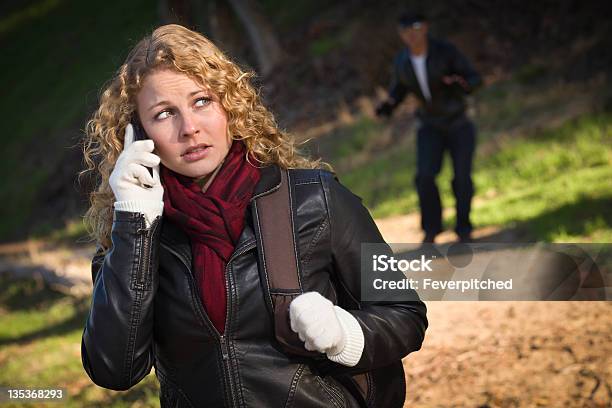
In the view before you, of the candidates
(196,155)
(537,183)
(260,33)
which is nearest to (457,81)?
(537,183)

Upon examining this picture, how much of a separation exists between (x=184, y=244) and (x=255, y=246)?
0.84ft

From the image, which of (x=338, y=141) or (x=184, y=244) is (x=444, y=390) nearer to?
(x=184, y=244)

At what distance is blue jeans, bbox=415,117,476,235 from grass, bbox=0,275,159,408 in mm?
3351

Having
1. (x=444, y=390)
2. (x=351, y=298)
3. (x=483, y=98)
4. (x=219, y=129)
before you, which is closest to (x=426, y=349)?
(x=444, y=390)

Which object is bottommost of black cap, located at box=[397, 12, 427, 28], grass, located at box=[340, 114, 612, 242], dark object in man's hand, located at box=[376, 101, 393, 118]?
grass, located at box=[340, 114, 612, 242]

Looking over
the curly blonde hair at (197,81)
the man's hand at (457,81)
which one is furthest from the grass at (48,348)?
the man's hand at (457,81)

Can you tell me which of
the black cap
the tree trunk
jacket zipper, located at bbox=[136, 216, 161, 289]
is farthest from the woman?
the tree trunk

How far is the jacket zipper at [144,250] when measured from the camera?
2406 millimetres

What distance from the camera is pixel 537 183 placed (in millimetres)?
9273

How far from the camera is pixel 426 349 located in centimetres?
511

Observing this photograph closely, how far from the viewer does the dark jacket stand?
24.1 feet

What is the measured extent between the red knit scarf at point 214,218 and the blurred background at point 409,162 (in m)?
0.78

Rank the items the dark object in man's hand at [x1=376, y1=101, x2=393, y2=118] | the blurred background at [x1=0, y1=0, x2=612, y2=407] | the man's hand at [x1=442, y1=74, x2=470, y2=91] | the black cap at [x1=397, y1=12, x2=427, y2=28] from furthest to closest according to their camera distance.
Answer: the dark object in man's hand at [x1=376, y1=101, x2=393, y2=118]
the man's hand at [x1=442, y1=74, x2=470, y2=91]
the black cap at [x1=397, y1=12, x2=427, y2=28]
the blurred background at [x1=0, y1=0, x2=612, y2=407]

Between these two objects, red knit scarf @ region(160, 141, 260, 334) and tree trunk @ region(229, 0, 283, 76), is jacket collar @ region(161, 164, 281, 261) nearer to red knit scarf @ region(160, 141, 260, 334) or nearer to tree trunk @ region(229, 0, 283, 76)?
red knit scarf @ region(160, 141, 260, 334)
